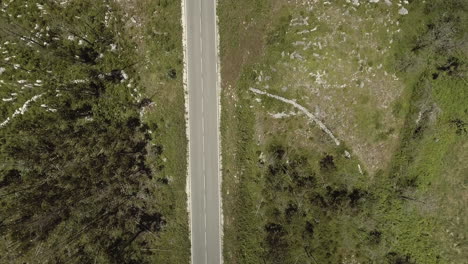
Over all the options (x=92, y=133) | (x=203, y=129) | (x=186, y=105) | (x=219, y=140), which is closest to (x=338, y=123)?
(x=219, y=140)

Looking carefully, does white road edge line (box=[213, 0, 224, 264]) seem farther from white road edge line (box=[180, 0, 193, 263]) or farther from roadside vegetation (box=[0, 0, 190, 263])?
roadside vegetation (box=[0, 0, 190, 263])

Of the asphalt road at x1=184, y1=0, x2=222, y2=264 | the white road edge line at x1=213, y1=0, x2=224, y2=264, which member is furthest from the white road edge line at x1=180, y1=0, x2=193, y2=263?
the white road edge line at x1=213, y1=0, x2=224, y2=264

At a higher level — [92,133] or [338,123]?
[338,123]

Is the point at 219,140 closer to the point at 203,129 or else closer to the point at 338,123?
the point at 203,129

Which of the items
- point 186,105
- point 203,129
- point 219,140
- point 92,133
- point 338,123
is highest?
point 186,105

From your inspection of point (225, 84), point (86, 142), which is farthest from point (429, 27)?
point (86, 142)

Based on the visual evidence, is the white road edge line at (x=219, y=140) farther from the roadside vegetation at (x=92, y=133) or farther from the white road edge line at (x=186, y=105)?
the roadside vegetation at (x=92, y=133)

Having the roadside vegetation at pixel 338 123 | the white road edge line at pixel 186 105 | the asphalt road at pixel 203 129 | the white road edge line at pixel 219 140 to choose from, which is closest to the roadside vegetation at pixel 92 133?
the white road edge line at pixel 186 105
